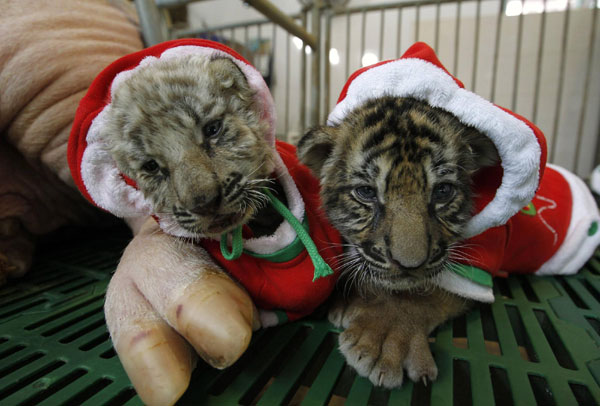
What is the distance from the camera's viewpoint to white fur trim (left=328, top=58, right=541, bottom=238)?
2.29ft

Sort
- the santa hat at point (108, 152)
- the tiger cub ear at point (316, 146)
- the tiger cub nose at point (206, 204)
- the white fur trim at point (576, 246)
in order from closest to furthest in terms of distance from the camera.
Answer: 1. the tiger cub nose at point (206, 204)
2. the santa hat at point (108, 152)
3. the tiger cub ear at point (316, 146)
4. the white fur trim at point (576, 246)

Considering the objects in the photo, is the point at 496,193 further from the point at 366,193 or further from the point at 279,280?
the point at 279,280

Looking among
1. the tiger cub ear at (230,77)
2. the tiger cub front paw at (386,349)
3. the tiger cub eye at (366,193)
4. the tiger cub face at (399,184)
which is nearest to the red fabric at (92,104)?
the tiger cub ear at (230,77)

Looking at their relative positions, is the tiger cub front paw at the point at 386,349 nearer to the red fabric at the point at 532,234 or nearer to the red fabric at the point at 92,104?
the red fabric at the point at 532,234

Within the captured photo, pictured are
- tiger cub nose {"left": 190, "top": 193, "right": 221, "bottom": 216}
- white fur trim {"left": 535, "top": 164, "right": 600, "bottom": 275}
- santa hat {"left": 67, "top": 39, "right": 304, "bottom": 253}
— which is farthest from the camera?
white fur trim {"left": 535, "top": 164, "right": 600, "bottom": 275}

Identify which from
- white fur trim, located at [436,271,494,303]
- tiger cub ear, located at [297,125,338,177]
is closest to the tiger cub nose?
tiger cub ear, located at [297,125,338,177]

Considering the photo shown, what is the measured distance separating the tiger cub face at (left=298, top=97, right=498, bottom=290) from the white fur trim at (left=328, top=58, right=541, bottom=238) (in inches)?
1.7

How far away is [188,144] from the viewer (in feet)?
2.18

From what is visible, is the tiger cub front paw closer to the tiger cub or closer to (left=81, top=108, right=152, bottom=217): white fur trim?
the tiger cub

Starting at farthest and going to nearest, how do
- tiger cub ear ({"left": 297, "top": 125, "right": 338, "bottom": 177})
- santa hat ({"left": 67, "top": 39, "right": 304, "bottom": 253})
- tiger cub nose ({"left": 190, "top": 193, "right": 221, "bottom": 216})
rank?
tiger cub ear ({"left": 297, "top": 125, "right": 338, "bottom": 177})
santa hat ({"left": 67, "top": 39, "right": 304, "bottom": 253})
tiger cub nose ({"left": 190, "top": 193, "right": 221, "bottom": 216})

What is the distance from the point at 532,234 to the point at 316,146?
659 millimetres

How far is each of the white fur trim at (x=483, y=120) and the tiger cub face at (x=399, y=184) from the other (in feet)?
0.14

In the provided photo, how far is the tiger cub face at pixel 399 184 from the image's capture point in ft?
2.27

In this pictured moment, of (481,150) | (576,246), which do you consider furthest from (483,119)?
(576,246)
